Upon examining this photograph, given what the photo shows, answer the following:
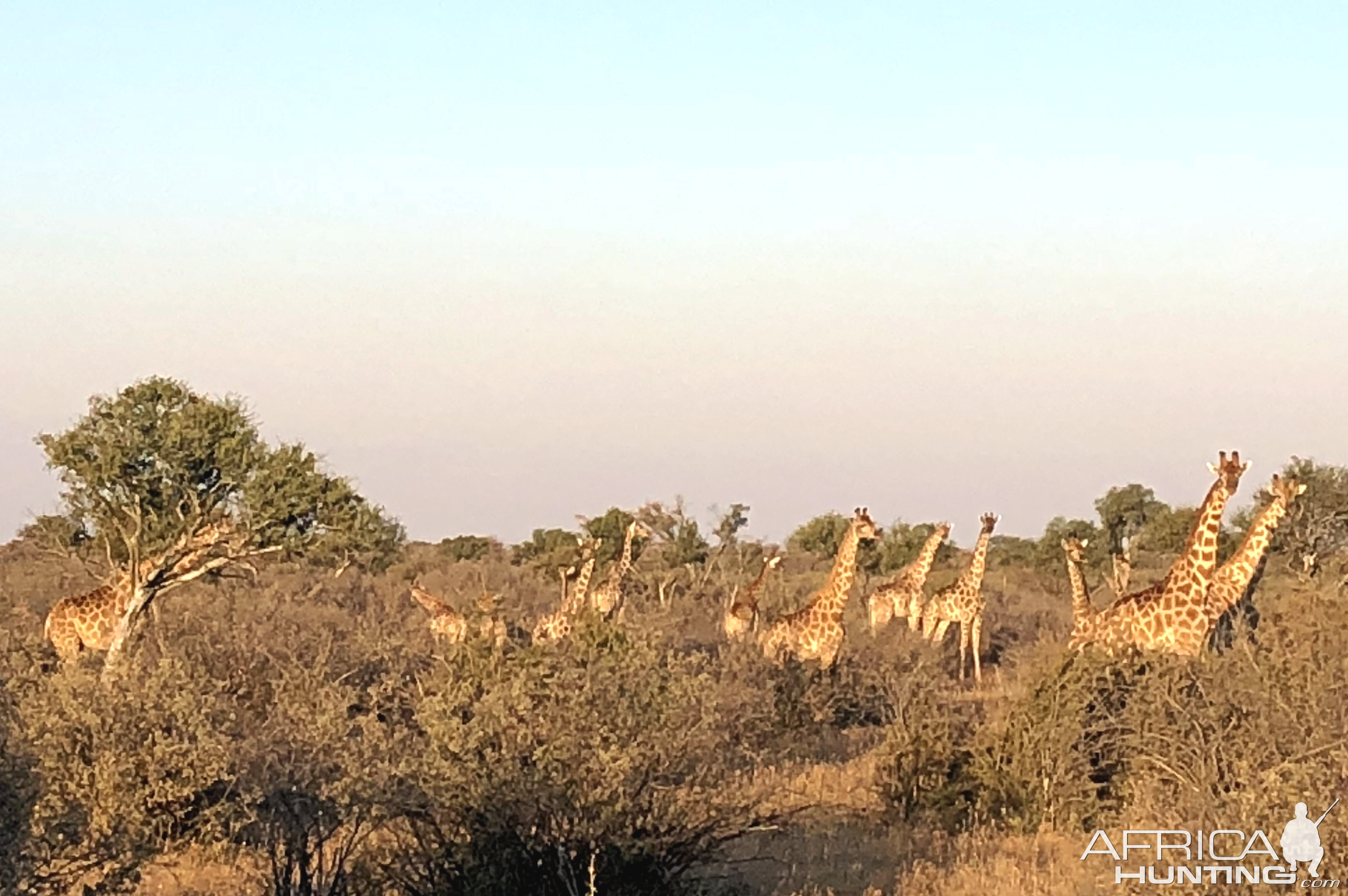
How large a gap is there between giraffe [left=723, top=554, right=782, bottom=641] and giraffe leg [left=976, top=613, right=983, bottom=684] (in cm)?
281

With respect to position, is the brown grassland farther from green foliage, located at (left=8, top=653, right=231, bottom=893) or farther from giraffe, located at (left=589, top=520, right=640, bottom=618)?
giraffe, located at (left=589, top=520, right=640, bottom=618)

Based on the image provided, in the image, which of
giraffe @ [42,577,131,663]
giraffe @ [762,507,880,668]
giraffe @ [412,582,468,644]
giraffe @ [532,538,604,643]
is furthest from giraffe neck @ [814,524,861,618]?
giraffe @ [42,577,131,663]

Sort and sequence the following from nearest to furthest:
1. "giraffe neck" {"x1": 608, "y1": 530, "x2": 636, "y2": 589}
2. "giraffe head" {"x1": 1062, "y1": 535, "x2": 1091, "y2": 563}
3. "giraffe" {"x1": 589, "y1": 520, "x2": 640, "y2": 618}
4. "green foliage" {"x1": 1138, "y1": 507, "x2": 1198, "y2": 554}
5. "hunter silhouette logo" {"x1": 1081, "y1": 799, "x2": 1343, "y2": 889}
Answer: "hunter silhouette logo" {"x1": 1081, "y1": 799, "x2": 1343, "y2": 889}
"giraffe head" {"x1": 1062, "y1": 535, "x2": 1091, "y2": 563}
"giraffe" {"x1": 589, "y1": 520, "x2": 640, "y2": 618}
"giraffe neck" {"x1": 608, "y1": 530, "x2": 636, "y2": 589}
"green foliage" {"x1": 1138, "y1": 507, "x2": 1198, "y2": 554}

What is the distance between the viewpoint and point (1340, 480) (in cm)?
2467

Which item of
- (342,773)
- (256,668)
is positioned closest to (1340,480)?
(256,668)

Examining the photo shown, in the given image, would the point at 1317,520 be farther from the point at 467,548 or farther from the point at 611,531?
the point at 467,548

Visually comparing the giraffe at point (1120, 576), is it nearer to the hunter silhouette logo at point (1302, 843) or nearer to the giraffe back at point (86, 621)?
the giraffe back at point (86, 621)

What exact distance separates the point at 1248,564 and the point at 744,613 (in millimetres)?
8023

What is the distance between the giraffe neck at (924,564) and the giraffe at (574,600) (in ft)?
15.3

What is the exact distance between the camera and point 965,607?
2294 cm

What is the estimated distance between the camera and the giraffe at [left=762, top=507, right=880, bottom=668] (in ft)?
57.7

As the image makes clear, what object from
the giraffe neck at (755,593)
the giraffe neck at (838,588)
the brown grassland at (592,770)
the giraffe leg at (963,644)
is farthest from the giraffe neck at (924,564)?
the brown grassland at (592,770)

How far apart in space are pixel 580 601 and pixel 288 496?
5886 millimetres

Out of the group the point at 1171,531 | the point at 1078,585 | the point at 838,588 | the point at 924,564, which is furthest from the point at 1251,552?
the point at 1171,531
